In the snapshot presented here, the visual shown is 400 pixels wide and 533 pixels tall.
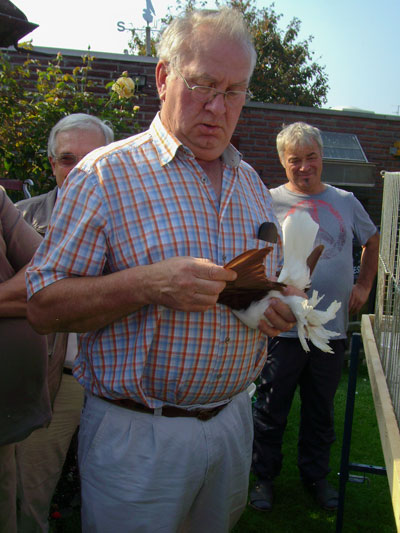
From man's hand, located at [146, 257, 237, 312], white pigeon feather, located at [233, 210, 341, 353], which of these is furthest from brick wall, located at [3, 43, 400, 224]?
man's hand, located at [146, 257, 237, 312]

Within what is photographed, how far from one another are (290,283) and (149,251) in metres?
0.50

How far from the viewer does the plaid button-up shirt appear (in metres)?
1.43

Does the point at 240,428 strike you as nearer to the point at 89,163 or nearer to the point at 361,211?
the point at 89,163

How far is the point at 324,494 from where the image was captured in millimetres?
3225

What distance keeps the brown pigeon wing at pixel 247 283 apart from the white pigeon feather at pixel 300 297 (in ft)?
0.09

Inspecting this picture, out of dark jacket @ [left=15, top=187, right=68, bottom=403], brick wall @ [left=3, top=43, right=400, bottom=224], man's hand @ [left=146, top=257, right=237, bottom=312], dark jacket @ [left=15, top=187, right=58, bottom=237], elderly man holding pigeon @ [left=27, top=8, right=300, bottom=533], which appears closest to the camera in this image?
man's hand @ [left=146, top=257, right=237, bottom=312]

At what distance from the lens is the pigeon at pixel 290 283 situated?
1436 millimetres

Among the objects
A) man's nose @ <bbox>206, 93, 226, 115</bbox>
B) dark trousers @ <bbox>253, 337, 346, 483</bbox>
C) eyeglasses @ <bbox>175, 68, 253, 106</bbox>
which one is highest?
eyeglasses @ <bbox>175, 68, 253, 106</bbox>

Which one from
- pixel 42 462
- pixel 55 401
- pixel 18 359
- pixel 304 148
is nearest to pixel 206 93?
pixel 18 359

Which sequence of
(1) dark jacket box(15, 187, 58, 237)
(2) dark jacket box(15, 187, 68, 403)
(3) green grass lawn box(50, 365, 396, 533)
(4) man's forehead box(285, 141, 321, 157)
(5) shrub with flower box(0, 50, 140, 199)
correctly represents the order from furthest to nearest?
(5) shrub with flower box(0, 50, 140, 199) → (4) man's forehead box(285, 141, 321, 157) → (3) green grass lawn box(50, 365, 396, 533) → (1) dark jacket box(15, 187, 58, 237) → (2) dark jacket box(15, 187, 68, 403)

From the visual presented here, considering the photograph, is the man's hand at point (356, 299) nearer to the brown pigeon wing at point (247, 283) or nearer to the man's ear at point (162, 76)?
the brown pigeon wing at point (247, 283)

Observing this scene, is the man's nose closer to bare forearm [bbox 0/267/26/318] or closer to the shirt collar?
the shirt collar

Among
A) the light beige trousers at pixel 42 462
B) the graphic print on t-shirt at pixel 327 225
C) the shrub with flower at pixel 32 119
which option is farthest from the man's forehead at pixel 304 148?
the light beige trousers at pixel 42 462

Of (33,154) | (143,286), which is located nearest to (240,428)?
(143,286)
